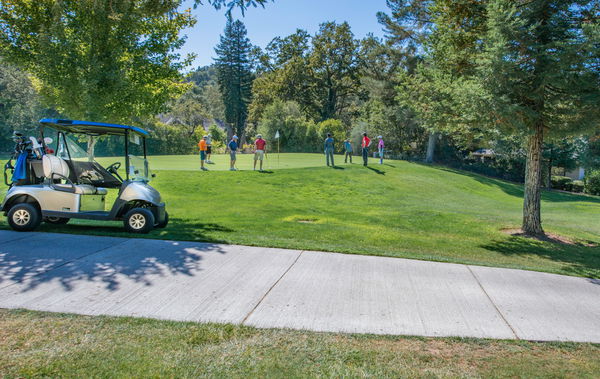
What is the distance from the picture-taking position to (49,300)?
4.56 m

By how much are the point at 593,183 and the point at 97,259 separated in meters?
37.6

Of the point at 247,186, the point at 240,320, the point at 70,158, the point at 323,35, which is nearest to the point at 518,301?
the point at 240,320

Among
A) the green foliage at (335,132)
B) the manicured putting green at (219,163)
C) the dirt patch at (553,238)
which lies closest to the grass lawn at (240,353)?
the dirt patch at (553,238)

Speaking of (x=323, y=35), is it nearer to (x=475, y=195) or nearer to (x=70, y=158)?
(x=475, y=195)

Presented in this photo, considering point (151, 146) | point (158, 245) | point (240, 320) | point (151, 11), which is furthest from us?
point (151, 146)

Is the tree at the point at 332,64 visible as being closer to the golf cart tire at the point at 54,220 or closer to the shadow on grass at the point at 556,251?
the shadow on grass at the point at 556,251

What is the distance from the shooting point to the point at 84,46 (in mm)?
13000

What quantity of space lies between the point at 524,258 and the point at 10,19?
1519 cm

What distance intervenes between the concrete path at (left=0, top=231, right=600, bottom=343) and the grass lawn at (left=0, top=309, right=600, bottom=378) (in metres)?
0.23

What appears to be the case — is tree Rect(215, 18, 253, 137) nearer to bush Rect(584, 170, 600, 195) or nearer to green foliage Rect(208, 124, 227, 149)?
green foliage Rect(208, 124, 227, 149)

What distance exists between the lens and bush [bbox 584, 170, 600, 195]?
32.9 meters

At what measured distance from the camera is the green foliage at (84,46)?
1203 centimetres

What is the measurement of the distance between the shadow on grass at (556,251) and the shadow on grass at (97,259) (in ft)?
22.1

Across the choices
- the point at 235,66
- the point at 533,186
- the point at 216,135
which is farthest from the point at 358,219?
the point at 235,66
